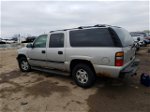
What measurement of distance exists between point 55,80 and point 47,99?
1.57m

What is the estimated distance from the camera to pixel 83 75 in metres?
4.70

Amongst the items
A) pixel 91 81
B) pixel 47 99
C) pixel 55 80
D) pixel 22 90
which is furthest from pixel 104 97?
pixel 22 90

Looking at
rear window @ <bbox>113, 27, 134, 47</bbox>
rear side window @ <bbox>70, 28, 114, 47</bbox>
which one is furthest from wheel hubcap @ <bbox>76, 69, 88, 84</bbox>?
rear window @ <bbox>113, 27, 134, 47</bbox>

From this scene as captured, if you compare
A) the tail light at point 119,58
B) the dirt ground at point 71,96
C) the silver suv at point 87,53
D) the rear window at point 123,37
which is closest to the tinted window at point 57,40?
the silver suv at point 87,53

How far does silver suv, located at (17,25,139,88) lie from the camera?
396cm

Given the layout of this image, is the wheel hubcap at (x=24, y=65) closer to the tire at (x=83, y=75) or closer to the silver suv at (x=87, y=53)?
the silver suv at (x=87, y=53)

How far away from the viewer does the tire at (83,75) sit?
14.8ft

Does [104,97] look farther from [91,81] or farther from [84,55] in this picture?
[84,55]

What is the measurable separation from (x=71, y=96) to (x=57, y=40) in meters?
2.02

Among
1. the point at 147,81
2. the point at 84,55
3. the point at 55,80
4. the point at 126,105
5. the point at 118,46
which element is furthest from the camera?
the point at 55,80

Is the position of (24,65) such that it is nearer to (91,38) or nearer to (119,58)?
(91,38)

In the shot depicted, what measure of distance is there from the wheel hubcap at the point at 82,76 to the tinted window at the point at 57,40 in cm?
107

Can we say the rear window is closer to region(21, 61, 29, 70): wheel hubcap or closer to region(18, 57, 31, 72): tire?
region(18, 57, 31, 72): tire

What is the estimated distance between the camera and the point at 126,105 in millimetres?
3641
